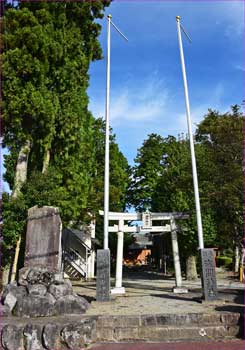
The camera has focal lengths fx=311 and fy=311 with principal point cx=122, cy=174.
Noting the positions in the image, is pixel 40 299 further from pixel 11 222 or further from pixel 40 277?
pixel 11 222

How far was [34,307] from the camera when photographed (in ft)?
20.8

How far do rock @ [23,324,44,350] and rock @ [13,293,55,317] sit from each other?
2.76 ft

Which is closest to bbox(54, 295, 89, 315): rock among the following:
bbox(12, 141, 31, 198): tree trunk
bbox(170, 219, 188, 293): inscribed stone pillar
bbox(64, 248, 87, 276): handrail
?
bbox(170, 219, 188, 293): inscribed stone pillar

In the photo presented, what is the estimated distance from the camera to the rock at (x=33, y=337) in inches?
210

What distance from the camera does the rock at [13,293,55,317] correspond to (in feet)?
20.7

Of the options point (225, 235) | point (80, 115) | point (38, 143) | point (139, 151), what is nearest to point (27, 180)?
point (38, 143)

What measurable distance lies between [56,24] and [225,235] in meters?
11.5

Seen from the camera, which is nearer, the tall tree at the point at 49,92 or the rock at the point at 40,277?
the rock at the point at 40,277

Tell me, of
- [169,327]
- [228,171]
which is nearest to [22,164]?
[228,171]

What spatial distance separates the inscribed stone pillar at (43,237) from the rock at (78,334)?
446 centimetres

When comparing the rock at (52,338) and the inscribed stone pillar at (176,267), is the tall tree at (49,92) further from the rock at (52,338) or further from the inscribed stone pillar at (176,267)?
the rock at (52,338)

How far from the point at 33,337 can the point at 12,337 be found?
0.37 meters

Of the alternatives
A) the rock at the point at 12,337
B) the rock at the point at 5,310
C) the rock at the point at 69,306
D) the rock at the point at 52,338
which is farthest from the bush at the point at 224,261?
the rock at the point at 12,337

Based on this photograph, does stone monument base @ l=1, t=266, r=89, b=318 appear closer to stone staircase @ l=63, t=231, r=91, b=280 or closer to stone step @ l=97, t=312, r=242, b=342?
stone step @ l=97, t=312, r=242, b=342
